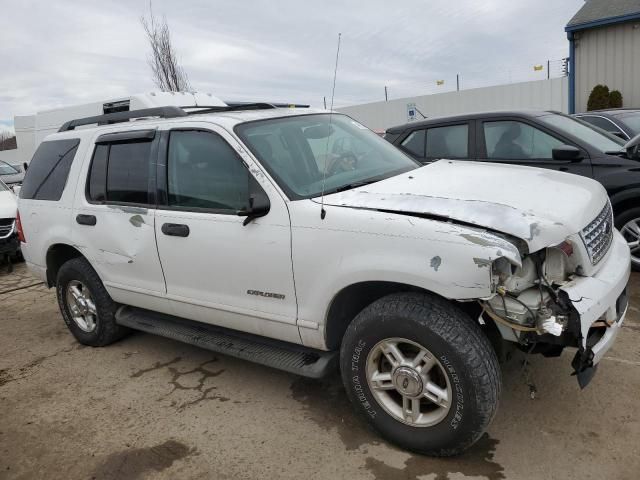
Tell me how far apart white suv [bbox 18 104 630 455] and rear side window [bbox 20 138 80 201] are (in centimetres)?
13

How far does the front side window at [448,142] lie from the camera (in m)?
6.13

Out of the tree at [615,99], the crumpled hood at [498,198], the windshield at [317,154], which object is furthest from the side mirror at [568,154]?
the tree at [615,99]

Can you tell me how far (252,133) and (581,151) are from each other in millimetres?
3518

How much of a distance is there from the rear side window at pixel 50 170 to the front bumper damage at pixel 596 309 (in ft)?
13.2

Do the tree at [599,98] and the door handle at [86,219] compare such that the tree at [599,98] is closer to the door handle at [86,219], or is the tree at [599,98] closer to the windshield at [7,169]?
the door handle at [86,219]

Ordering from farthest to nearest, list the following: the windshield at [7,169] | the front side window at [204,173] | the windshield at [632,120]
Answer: the windshield at [7,169] → the windshield at [632,120] → the front side window at [204,173]

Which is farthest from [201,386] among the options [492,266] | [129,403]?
[492,266]

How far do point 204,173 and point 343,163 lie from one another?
3.03 ft

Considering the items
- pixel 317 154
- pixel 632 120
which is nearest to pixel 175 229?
pixel 317 154

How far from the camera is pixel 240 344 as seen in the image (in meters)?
3.58

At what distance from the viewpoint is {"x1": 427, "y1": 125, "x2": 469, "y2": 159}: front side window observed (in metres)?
6.13

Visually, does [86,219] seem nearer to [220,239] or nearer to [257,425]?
[220,239]

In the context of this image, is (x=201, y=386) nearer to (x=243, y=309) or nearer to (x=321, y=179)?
(x=243, y=309)

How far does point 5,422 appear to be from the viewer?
3.66 m
